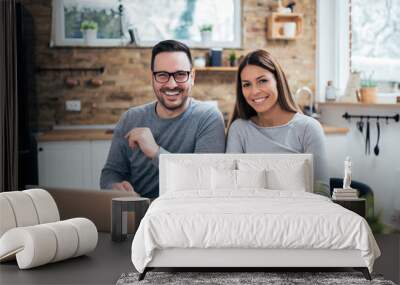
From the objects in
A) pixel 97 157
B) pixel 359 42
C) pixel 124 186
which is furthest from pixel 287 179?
pixel 359 42

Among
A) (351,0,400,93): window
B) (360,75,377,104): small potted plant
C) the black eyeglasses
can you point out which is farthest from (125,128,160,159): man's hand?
(351,0,400,93): window

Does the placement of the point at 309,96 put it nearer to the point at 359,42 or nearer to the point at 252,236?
the point at 359,42

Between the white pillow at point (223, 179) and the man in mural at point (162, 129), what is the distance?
743mm

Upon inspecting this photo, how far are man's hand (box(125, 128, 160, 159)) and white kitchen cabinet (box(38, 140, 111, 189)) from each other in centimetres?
25

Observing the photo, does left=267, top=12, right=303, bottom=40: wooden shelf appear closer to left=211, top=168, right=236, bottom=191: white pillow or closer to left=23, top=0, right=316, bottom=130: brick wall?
left=23, top=0, right=316, bottom=130: brick wall

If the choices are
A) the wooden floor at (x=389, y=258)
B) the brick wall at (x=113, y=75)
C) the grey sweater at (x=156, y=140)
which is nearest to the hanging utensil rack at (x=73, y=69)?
the brick wall at (x=113, y=75)

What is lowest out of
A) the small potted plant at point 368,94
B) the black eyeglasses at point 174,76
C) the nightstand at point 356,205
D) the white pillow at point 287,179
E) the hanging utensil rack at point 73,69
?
the nightstand at point 356,205

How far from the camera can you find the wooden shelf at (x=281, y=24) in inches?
280

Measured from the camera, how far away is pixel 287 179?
6.09 metres

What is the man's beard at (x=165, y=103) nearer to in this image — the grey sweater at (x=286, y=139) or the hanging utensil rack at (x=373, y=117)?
the grey sweater at (x=286, y=139)

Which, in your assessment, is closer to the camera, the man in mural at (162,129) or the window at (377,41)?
the man in mural at (162,129)

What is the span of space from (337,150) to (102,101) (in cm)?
226

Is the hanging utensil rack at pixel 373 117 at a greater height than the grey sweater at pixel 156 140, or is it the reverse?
the hanging utensil rack at pixel 373 117

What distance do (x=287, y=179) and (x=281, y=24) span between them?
179 centimetres
